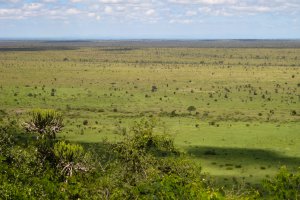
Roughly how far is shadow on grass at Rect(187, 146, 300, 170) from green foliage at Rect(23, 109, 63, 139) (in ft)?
42.8

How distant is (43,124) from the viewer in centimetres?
4347

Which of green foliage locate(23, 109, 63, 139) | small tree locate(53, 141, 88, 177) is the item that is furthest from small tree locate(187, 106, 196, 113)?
small tree locate(53, 141, 88, 177)

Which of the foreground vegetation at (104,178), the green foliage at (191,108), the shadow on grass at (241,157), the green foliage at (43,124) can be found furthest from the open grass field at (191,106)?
the foreground vegetation at (104,178)

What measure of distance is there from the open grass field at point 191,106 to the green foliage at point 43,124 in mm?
10457

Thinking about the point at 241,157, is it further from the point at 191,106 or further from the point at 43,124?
the point at 191,106

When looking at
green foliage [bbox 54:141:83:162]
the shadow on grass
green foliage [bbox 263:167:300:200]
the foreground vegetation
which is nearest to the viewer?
the foreground vegetation

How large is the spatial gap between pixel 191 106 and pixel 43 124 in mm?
38567

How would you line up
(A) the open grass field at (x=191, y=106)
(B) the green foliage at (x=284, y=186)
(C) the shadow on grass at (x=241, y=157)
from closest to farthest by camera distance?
(B) the green foliage at (x=284, y=186)
(C) the shadow on grass at (x=241, y=157)
(A) the open grass field at (x=191, y=106)

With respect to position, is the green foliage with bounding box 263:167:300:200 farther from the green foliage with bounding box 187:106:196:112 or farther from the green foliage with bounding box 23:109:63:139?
the green foliage with bounding box 187:106:196:112

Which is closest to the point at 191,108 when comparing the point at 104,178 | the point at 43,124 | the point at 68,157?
the point at 43,124

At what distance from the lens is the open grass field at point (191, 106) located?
166 feet

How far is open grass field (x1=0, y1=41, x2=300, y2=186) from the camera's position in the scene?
5059 cm

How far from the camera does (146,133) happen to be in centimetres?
3841

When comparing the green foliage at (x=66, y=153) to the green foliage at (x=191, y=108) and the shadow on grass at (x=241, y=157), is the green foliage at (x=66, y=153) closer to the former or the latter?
the shadow on grass at (x=241, y=157)
